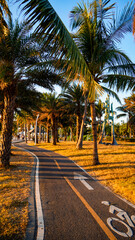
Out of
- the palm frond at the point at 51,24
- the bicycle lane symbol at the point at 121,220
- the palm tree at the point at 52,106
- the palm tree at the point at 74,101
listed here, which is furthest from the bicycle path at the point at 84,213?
the palm tree at the point at 52,106

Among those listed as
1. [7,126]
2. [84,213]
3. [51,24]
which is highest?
[51,24]

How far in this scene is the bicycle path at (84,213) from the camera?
11.2ft

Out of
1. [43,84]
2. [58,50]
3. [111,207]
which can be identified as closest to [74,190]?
[111,207]

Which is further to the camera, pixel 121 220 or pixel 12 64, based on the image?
pixel 12 64

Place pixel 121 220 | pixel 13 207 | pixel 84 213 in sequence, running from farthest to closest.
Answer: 1. pixel 13 207
2. pixel 84 213
3. pixel 121 220

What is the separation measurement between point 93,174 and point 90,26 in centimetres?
854

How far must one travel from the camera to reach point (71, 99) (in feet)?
83.6

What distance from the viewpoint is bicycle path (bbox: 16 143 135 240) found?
341 cm

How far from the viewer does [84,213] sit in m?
4.30

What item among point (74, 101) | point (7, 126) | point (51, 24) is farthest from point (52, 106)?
point (51, 24)

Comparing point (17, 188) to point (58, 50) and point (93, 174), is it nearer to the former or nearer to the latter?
point (93, 174)

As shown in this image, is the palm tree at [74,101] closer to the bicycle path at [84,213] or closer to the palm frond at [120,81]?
the palm frond at [120,81]

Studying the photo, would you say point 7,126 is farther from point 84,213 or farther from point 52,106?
point 52,106

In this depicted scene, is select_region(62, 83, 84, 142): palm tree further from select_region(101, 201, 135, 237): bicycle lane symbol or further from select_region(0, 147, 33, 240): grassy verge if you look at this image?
select_region(101, 201, 135, 237): bicycle lane symbol
